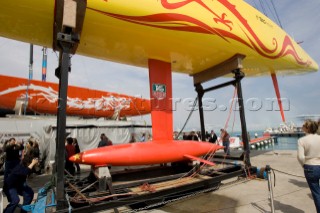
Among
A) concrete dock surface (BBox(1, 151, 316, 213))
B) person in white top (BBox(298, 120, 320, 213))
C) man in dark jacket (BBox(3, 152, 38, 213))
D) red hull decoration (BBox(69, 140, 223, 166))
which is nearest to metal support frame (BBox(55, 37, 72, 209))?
red hull decoration (BBox(69, 140, 223, 166))

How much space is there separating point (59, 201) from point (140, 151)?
1637 mm

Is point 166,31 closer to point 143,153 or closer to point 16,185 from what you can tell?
point 143,153

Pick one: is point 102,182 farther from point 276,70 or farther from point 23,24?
point 276,70

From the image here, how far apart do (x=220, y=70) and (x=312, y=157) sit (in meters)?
3.11

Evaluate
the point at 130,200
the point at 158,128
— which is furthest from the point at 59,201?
the point at 158,128

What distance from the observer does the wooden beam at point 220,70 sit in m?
5.18

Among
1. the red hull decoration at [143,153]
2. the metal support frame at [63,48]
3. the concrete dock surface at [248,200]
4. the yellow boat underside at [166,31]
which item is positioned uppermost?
the yellow boat underside at [166,31]

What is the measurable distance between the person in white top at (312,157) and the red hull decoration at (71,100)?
12.1 meters

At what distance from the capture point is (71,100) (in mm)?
13586

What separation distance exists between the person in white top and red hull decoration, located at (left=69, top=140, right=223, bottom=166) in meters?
1.94

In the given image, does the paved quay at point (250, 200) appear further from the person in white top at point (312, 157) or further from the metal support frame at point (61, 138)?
the metal support frame at point (61, 138)

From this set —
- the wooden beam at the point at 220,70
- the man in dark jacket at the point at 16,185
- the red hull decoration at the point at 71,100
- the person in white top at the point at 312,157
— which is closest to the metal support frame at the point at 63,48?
the man in dark jacket at the point at 16,185

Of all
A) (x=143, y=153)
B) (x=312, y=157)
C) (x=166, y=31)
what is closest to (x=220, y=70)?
(x=166, y=31)

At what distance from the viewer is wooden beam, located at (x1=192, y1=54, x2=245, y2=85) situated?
518 centimetres
